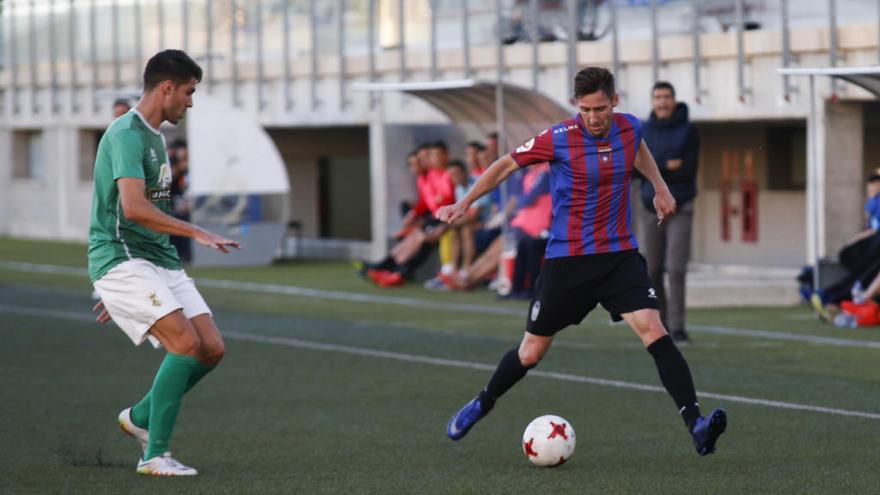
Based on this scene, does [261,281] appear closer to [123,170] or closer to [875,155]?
[875,155]

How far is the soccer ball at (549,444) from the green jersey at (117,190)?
2.02 metres

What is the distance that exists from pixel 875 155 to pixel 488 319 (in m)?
7.68

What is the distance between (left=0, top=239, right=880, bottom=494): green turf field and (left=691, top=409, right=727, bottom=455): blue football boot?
0.55ft

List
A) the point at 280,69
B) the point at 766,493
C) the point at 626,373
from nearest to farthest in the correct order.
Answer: the point at 766,493 < the point at 626,373 < the point at 280,69

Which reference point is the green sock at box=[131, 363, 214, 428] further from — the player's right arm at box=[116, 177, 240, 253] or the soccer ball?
the soccer ball

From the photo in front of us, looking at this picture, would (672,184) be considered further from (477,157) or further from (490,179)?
(477,157)

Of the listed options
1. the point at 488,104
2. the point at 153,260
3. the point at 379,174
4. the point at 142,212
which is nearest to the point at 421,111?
the point at 379,174

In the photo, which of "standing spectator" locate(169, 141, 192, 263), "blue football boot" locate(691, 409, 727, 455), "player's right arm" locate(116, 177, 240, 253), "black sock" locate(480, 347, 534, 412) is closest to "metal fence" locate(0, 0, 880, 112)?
"standing spectator" locate(169, 141, 192, 263)

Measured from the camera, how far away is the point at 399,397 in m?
11.6

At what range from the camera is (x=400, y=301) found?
2031 centimetres

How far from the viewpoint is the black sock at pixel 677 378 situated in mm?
8352

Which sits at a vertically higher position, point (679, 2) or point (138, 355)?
point (679, 2)

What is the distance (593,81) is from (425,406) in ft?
11.0

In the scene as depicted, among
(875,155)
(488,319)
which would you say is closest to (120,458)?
(488,319)
